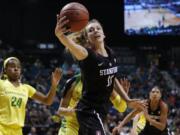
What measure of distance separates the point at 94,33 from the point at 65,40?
52 cm

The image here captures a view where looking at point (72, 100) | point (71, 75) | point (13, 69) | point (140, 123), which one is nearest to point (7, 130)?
point (13, 69)

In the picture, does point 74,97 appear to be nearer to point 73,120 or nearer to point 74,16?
point 73,120

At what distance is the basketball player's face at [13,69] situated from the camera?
16.5 ft

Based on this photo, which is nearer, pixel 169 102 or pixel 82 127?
pixel 82 127

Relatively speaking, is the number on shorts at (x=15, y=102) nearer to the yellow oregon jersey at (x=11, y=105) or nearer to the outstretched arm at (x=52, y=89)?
the yellow oregon jersey at (x=11, y=105)

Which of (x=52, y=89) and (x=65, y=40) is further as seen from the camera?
(x=52, y=89)

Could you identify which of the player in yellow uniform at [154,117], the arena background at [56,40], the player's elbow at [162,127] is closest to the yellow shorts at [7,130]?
the player in yellow uniform at [154,117]

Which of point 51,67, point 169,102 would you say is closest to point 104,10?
point 51,67

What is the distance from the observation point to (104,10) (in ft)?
70.6

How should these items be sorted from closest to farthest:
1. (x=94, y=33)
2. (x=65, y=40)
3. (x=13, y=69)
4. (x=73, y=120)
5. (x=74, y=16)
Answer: (x=65, y=40), (x=74, y=16), (x=94, y=33), (x=13, y=69), (x=73, y=120)

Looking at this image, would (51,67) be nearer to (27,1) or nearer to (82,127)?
(27,1)

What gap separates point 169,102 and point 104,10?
6.15 m

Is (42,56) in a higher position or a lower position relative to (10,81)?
lower

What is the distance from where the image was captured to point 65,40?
4.03 meters
